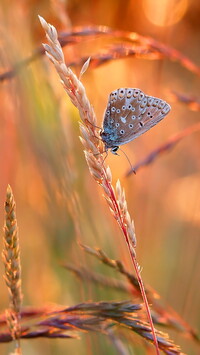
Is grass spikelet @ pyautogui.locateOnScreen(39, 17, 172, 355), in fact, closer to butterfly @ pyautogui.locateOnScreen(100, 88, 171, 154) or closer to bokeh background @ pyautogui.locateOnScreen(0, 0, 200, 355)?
butterfly @ pyautogui.locateOnScreen(100, 88, 171, 154)

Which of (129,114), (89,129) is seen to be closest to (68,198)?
(129,114)

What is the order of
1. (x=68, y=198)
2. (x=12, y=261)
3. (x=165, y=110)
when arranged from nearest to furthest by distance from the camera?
1. (x=12, y=261)
2. (x=165, y=110)
3. (x=68, y=198)

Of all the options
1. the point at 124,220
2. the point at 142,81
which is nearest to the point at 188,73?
the point at 142,81

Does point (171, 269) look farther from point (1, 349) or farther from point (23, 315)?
point (23, 315)

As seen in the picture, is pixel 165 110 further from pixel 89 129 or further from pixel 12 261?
pixel 12 261

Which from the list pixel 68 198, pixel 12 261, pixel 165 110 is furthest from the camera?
pixel 68 198

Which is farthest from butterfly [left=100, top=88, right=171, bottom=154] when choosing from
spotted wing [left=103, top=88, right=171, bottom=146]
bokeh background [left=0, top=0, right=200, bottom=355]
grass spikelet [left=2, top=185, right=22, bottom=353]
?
grass spikelet [left=2, top=185, right=22, bottom=353]

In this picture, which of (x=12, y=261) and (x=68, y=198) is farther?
(x=68, y=198)
